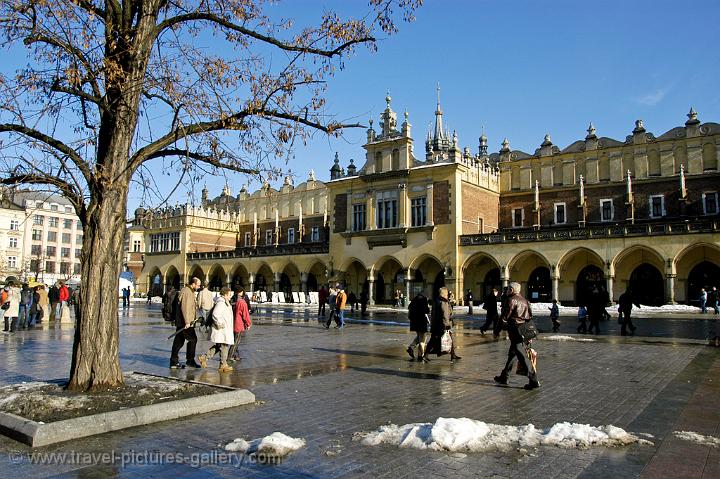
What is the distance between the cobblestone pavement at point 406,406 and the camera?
4.82 metres

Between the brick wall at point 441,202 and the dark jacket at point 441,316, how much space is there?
97.2 feet

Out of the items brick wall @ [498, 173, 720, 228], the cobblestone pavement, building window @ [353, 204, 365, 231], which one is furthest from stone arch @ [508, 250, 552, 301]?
the cobblestone pavement

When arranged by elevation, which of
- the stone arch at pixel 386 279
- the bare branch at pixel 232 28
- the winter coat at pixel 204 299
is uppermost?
the bare branch at pixel 232 28

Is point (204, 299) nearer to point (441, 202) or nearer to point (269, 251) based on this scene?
point (441, 202)

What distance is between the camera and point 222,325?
1035 cm

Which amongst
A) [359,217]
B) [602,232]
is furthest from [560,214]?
[359,217]

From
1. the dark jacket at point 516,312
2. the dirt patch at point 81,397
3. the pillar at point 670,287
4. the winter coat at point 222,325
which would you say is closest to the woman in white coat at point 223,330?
the winter coat at point 222,325

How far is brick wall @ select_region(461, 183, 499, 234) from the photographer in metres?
41.8

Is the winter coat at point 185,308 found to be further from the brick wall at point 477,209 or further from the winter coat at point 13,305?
the brick wall at point 477,209

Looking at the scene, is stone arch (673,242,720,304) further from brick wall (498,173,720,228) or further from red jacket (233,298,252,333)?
red jacket (233,298,252,333)

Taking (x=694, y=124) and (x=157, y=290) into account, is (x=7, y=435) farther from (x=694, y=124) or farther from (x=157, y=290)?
(x=157, y=290)

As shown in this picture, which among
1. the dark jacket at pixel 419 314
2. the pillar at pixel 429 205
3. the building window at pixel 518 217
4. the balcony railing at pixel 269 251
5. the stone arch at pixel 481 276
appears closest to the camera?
the dark jacket at pixel 419 314

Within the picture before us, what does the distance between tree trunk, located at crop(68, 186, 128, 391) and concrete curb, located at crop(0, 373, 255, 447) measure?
3.69 feet

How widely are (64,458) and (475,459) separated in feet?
11.9
